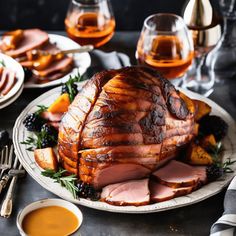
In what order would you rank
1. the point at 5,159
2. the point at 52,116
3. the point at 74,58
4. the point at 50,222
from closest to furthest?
the point at 50,222, the point at 5,159, the point at 52,116, the point at 74,58

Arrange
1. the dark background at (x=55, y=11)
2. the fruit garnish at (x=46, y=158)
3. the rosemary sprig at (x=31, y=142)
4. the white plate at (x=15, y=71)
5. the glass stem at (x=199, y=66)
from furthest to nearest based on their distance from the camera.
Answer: the dark background at (x=55, y=11) → the glass stem at (x=199, y=66) → the white plate at (x=15, y=71) → the rosemary sprig at (x=31, y=142) → the fruit garnish at (x=46, y=158)

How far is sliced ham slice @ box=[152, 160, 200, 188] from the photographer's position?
6.69 ft

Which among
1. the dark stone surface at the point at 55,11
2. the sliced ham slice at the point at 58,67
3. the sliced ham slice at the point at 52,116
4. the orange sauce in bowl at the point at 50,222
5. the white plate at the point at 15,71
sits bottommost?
the dark stone surface at the point at 55,11

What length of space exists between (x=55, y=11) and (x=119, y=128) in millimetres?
1781

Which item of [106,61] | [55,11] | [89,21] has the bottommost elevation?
[55,11]

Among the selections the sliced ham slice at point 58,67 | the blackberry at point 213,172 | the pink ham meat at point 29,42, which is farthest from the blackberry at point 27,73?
the blackberry at point 213,172

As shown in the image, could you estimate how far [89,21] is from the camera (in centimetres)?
283

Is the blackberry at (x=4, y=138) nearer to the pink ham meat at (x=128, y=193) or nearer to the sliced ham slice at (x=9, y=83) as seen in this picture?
the sliced ham slice at (x=9, y=83)

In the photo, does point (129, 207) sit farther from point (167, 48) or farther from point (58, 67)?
point (58, 67)

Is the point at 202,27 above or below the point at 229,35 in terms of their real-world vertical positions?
above

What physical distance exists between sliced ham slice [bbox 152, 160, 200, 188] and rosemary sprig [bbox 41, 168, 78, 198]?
0.25 m

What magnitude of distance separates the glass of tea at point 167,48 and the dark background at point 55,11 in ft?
3.50

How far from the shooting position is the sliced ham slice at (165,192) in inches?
78.5

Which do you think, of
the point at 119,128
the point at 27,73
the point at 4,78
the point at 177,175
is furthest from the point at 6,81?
the point at 177,175
